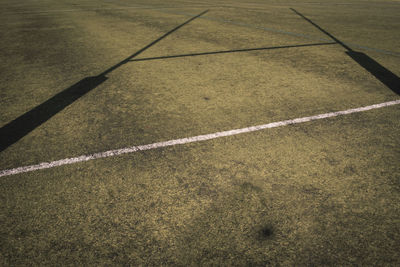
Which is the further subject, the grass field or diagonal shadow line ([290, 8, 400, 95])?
diagonal shadow line ([290, 8, 400, 95])

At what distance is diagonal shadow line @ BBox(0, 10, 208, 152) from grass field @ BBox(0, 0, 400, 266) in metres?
0.02

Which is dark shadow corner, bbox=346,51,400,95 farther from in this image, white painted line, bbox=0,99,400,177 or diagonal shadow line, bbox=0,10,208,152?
diagonal shadow line, bbox=0,10,208,152

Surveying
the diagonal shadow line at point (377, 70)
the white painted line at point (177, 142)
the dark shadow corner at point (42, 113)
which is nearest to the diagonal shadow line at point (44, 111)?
the dark shadow corner at point (42, 113)

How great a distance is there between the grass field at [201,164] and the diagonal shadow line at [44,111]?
0.08ft

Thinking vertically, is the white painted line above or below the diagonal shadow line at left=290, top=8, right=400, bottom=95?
below

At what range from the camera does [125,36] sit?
836 cm

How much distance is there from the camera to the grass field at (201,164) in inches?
75.7

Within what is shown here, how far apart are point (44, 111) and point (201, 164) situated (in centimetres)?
242

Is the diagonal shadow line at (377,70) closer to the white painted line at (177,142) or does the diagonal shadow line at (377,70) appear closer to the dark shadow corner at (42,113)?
the white painted line at (177,142)

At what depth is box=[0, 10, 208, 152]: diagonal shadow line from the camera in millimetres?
3182

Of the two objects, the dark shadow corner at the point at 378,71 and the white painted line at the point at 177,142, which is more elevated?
the dark shadow corner at the point at 378,71

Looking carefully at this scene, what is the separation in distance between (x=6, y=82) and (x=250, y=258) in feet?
16.5

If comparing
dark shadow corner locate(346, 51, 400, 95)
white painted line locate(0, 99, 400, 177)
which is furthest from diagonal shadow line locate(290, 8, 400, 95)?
white painted line locate(0, 99, 400, 177)

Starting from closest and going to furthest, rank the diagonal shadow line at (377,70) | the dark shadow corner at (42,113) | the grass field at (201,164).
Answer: the grass field at (201,164) → the dark shadow corner at (42,113) → the diagonal shadow line at (377,70)
